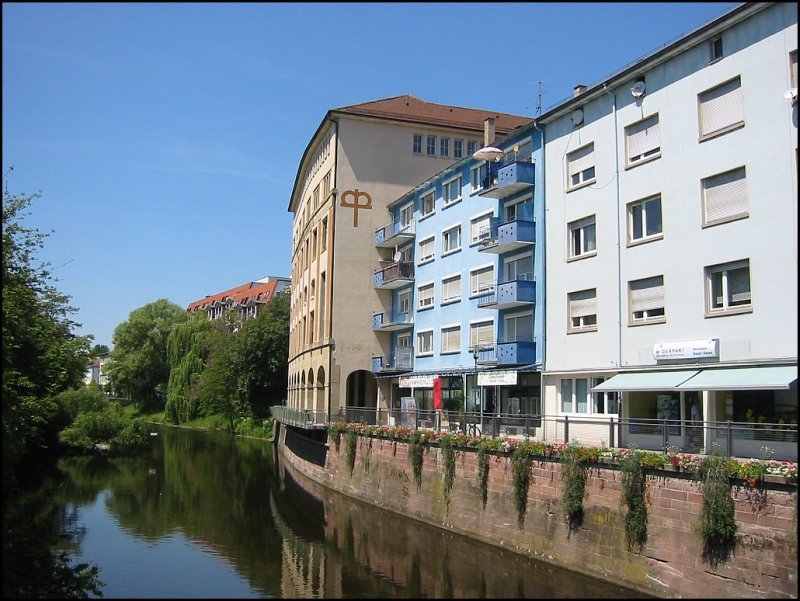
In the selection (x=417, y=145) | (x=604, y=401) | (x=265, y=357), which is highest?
(x=417, y=145)

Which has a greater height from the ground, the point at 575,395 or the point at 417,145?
the point at 417,145

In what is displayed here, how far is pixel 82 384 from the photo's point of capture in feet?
167

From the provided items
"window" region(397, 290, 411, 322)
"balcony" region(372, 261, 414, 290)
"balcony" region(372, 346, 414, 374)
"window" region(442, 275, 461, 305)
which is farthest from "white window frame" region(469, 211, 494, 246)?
"balcony" region(372, 346, 414, 374)

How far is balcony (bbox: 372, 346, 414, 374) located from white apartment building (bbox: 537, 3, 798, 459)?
13030mm

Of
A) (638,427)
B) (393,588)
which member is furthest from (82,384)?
(638,427)

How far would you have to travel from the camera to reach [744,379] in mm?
19000

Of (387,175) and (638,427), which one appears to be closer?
(638,427)

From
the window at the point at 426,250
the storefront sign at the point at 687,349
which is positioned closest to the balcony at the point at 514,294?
the storefront sign at the point at 687,349

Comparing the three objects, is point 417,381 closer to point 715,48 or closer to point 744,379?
point 744,379

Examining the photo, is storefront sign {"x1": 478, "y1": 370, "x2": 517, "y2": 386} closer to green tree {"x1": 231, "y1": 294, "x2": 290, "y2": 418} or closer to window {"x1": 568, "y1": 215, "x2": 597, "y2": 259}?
window {"x1": 568, "y1": 215, "x2": 597, "y2": 259}

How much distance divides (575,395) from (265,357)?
158ft

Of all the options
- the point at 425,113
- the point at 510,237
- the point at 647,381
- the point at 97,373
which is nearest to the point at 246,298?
the point at 97,373

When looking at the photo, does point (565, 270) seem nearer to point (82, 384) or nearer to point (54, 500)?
point (54, 500)

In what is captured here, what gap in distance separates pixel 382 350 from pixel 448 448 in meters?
18.7
